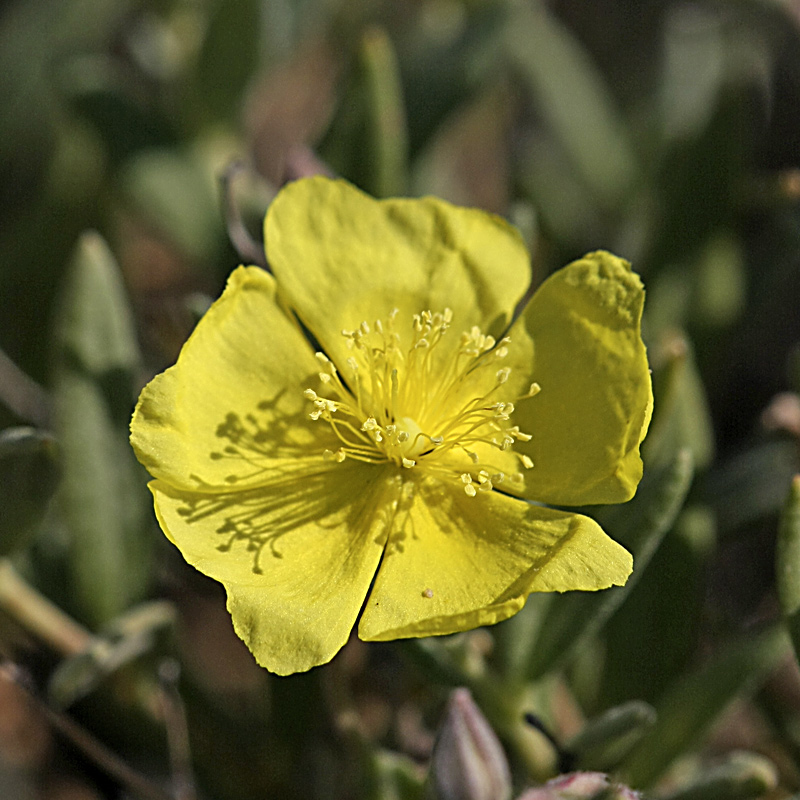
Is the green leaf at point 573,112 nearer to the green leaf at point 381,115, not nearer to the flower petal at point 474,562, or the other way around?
the green leaf at point 381,115

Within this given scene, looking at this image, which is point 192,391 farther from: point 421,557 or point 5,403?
point 5,403

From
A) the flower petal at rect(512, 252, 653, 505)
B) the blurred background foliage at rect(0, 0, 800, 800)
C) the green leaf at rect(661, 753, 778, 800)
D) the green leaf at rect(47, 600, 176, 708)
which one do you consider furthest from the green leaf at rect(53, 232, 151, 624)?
the green leaf at rect(661, 753, 778, 800)

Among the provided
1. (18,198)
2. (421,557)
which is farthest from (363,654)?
(18,198)

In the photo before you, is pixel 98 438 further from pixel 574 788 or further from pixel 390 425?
pixel 574 788

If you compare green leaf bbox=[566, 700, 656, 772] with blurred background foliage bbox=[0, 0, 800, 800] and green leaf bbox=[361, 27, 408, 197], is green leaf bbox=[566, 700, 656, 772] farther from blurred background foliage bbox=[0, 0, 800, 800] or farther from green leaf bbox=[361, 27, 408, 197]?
green leaf bbox=[361, 27, 408, 197]

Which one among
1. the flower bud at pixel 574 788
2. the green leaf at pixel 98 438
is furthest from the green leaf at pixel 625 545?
the green leaf at pixel 98 438
